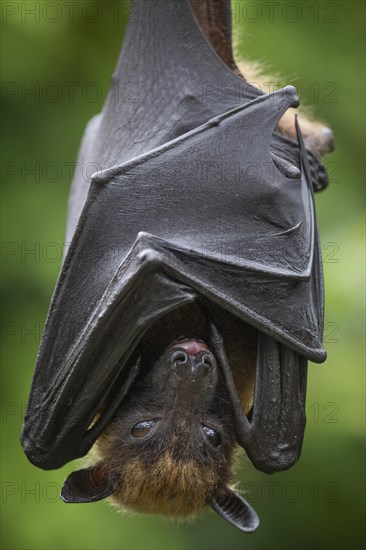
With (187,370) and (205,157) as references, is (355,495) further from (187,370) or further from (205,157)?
(205,157)

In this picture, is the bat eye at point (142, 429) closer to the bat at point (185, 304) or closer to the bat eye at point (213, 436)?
the bat at point (185, 304)

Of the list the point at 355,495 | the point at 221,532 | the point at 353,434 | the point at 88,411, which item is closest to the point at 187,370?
the point at 88,411

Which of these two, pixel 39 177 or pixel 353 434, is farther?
pixel 39 177

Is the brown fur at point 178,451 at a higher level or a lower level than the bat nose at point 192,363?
lower

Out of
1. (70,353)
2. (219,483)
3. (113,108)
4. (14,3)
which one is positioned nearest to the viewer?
(70,353)

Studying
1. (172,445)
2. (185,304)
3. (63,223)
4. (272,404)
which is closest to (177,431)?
(172,445)

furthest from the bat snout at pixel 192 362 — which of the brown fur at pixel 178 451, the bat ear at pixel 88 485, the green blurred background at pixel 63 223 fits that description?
the green blurred background at pixel 63 223

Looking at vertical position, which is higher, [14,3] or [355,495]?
[14,3]
